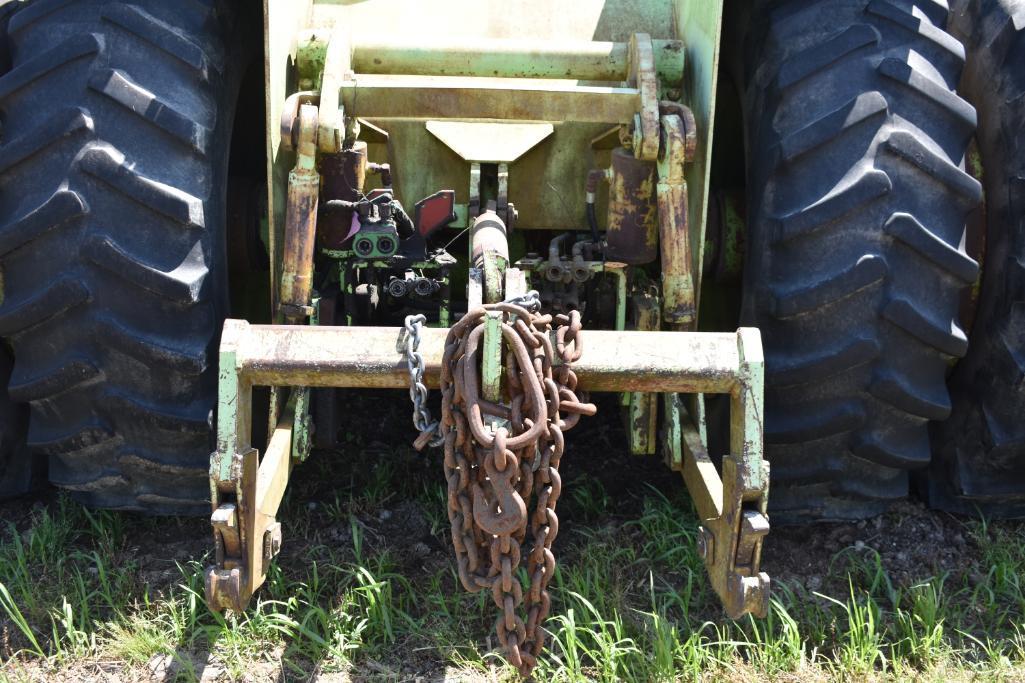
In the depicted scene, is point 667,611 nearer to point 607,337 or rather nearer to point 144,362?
point 607,337

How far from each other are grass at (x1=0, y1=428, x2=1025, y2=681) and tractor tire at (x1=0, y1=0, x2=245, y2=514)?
417mm

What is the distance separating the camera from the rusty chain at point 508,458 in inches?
87.7

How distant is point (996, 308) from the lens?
10.1 feet

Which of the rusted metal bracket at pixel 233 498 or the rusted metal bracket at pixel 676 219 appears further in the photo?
the rusted metal bracket at pixel 676 219

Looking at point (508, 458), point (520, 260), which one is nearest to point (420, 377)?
point (508, 458)

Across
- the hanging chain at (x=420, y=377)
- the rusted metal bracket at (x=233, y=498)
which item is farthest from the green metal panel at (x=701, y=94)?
the rusted metal bracket at (x=233, y=498)

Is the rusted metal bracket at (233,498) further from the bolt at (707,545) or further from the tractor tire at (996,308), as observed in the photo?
the tractor tire at (996,308)

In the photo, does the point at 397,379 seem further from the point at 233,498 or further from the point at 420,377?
the point at 233,498

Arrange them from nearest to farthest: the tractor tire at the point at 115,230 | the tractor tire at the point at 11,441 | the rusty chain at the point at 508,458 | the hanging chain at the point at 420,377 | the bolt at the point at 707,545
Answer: the rusty chain at the point at 508,458
the hanging chain at the point at 420,377
the bolt at the point at 707,545
the tractor tire at the point at 115,230
the tractor tire at the point at 11,441

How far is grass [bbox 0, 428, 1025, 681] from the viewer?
110 inches

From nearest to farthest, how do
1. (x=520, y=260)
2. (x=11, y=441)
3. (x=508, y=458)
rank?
(x=508, y=458)
(x=520, y=260)
(x=11, y=441)

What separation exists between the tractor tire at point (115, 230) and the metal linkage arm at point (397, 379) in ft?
1.23

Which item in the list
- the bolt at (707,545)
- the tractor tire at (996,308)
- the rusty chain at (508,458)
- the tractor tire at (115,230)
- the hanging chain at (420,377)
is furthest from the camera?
the tractor tire at (996,308)

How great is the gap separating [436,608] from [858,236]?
1468 millimetres
